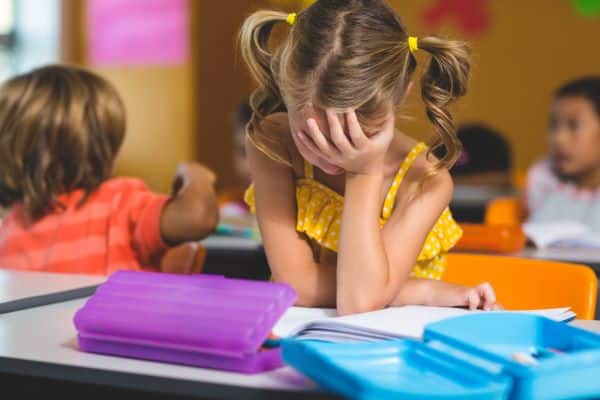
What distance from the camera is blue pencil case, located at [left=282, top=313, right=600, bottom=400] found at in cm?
84

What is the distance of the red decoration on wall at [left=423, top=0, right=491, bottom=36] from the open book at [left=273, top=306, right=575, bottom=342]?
4.15 meters

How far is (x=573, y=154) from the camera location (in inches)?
143

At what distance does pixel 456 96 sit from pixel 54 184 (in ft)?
2.97

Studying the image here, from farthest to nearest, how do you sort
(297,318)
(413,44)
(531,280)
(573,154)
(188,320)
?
(573,154) → (531,280) → (413,44) → (297,318) → (188,320)

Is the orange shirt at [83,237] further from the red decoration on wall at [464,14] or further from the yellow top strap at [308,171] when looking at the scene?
the red decoration on wall at [464,14]

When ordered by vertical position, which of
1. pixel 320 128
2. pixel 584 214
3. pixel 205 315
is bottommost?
pixel 584 214

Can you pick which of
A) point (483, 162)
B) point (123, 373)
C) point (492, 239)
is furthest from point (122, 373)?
point (483, 162)

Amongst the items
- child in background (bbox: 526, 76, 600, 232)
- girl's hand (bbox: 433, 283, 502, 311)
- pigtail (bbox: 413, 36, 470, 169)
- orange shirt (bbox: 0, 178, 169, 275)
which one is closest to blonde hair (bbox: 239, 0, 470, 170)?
pigtail (bbox: 413, 36, 470, 169)

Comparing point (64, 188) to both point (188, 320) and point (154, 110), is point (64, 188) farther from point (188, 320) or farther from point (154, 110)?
point (154, 110)

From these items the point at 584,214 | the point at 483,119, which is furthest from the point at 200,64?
the point at 584,214

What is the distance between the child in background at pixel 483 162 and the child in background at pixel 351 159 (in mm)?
2707

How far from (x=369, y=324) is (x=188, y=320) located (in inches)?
9.3

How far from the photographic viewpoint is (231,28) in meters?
5.07

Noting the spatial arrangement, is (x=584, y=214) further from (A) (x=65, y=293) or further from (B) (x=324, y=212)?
(A) (x=65, y=293)
